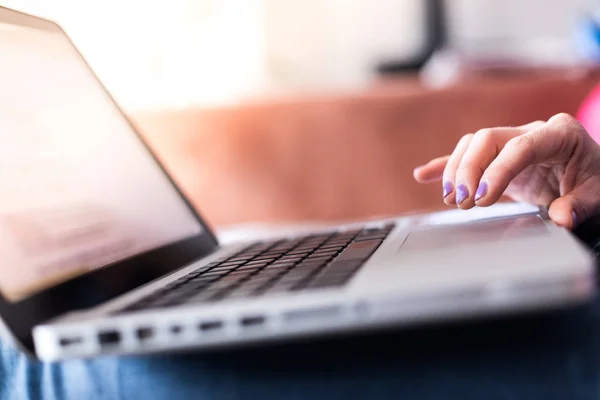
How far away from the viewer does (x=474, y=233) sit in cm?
55

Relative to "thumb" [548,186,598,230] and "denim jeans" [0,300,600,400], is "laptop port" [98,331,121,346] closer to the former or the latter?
"denim jeans" [0,300,600,400]

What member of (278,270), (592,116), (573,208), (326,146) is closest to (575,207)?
(573,208)

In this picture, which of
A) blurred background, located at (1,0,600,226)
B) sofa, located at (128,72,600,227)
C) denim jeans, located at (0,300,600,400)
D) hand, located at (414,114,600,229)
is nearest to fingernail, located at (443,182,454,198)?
hand, located at (414,114,600,229)

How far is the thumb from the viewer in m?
0.57

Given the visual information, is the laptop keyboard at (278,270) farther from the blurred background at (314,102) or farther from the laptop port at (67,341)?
the blurred background at (314,102)

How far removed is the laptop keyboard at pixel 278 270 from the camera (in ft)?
1.39

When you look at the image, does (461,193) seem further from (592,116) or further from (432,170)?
(592,116)

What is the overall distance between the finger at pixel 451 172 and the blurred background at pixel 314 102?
53 cm

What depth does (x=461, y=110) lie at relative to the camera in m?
1.47

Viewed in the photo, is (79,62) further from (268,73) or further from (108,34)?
(268,73)

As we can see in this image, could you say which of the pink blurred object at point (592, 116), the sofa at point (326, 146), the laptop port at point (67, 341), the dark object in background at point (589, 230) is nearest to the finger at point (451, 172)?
the dark object in background at point (589, 230)

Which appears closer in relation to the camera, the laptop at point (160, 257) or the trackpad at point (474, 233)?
the laptop at point (160, 257)

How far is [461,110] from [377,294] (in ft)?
3.88

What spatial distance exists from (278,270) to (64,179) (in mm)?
248
